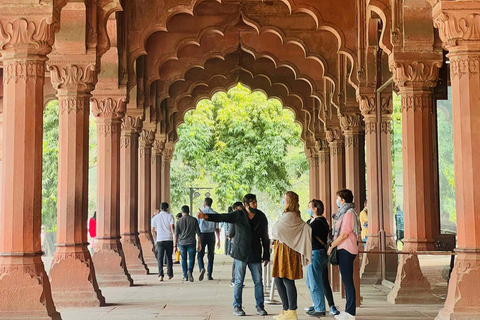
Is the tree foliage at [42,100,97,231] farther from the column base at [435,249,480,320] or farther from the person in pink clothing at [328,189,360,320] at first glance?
the column base at [435,249,480,320]

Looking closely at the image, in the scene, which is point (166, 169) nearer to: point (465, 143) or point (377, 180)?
point (377, 180)

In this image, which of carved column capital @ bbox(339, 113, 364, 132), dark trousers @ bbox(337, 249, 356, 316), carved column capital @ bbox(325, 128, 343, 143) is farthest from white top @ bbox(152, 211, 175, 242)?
dark trousers @ bbox(337, 249, 356, 316)

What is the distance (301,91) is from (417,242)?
11.8 m

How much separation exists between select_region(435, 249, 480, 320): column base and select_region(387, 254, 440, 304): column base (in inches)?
119

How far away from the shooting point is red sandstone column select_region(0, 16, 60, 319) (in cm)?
790

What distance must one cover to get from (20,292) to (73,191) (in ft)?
10.9

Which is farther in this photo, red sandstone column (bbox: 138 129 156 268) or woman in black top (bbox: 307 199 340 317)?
red sandstone column (bbox: 138 129 156 268)

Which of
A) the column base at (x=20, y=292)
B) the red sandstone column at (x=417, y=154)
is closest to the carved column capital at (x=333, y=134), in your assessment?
the red sandstone column at (x=417, y=154)

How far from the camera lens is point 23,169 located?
8.09 metres

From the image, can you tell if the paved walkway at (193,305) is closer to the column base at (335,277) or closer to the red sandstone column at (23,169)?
the column base at (335,277)

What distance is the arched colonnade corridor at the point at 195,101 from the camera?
8086 mm

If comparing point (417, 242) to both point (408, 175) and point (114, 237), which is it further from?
point (114, 237)

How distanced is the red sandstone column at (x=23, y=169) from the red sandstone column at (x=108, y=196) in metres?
5.63

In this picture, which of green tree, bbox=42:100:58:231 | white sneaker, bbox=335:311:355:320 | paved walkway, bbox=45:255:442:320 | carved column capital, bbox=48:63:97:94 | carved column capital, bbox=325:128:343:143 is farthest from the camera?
green tree, bbox=42:100:58:231
